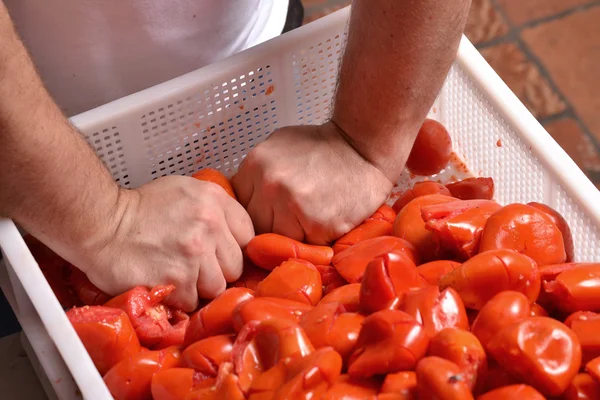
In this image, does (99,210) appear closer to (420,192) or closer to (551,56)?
(420,192)

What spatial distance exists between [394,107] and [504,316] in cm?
32

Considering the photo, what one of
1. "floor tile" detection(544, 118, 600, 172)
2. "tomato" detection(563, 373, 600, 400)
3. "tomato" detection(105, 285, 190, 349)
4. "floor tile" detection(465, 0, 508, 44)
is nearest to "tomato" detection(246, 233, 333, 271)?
"tomato" detection(105, 285, 190, 349)

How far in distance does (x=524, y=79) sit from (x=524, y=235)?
3.03 feet

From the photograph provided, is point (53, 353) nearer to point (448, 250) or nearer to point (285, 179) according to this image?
point (285, 179)

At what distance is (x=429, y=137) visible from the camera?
3.60 ft

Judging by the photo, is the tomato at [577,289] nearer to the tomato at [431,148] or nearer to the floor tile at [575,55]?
the tomato at [431,148]

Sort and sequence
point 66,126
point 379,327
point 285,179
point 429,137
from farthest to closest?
point 429,137
point 285,179
point 66,126
point 379,327

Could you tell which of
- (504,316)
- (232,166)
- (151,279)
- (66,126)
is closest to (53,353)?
(151,279)

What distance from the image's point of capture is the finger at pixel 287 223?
978 millimetres

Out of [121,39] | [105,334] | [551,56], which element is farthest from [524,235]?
[551,56]

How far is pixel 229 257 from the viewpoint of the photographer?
0.96m

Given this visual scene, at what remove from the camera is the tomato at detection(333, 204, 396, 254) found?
3.22 ft

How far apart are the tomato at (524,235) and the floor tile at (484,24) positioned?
3.19 ft

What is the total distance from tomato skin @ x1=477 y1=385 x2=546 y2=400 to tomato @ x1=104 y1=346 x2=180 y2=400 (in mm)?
321
